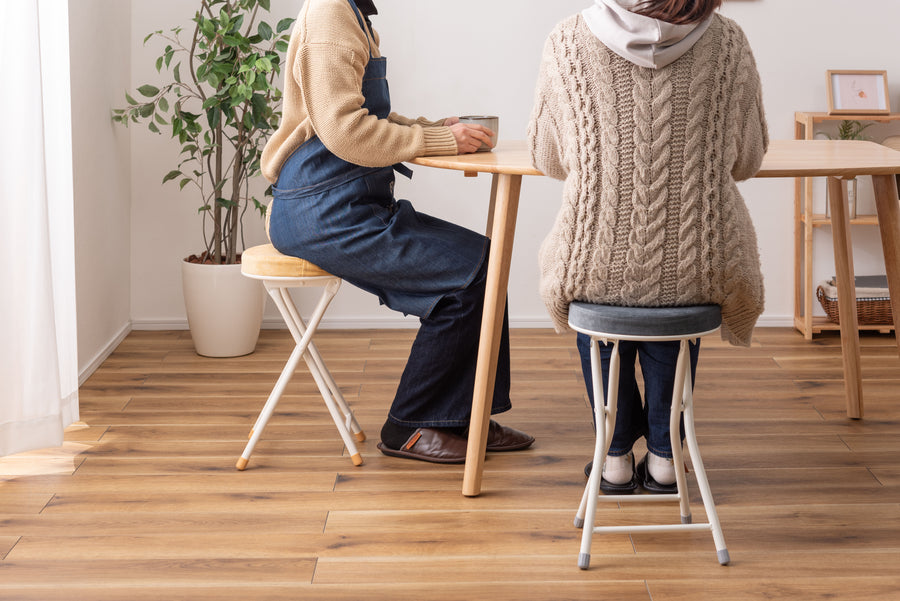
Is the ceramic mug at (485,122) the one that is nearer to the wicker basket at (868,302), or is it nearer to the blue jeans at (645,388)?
the blue jeans at (645,388)

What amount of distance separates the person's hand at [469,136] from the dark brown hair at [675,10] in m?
0.65

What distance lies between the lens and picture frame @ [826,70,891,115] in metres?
3.51

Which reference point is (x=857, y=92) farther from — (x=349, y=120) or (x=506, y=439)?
(x=349, y=120)

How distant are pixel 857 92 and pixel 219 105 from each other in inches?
89.8

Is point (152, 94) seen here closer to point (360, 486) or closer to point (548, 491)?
point (360, 486)

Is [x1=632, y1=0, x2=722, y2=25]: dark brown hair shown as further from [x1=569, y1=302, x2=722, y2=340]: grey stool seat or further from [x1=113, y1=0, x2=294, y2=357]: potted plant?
[x1=113, y1=0, x2=294, y2=357]: potted plant

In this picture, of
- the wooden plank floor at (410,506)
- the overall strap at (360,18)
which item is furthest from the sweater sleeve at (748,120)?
the overall strap at (360,18)

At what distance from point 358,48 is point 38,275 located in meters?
0.98

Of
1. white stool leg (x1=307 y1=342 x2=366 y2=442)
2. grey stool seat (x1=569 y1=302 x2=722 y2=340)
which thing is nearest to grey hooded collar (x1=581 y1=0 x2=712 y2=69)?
grey stool seat (x1=569 y1=302 x2=722 y2=340)

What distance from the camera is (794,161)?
2.21 m

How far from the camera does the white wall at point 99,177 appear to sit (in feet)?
10.4

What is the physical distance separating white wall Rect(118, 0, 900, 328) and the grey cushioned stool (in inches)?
73.2

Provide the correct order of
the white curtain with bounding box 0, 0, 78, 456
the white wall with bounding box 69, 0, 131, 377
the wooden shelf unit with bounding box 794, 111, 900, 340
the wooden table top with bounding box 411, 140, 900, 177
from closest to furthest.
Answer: the wooden table top with bounding box 411, 140, 900, 177 < the white curtain with bounding box 0, 0, 78, 456 < the white wall with bounding box 69, 0, 131, 377 < the wooden shelf unit with bounding box 794, 111, 900, 340

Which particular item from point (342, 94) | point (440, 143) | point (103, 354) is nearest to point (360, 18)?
point (342, 94)
